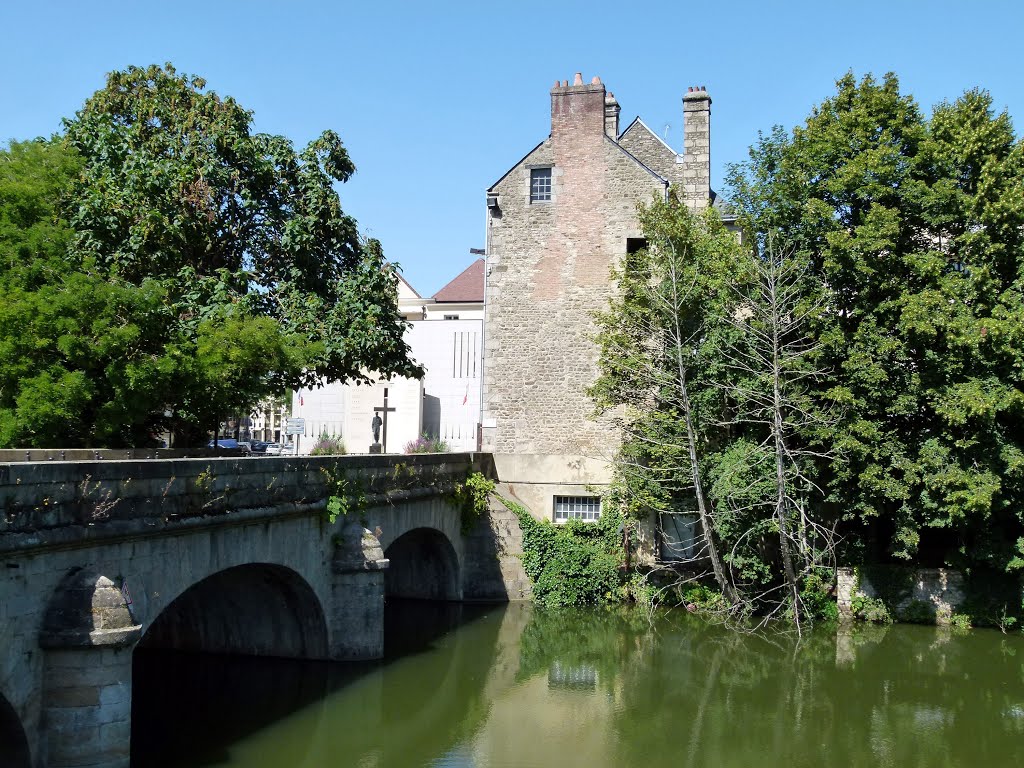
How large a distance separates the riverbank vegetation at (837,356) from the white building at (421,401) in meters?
9.22

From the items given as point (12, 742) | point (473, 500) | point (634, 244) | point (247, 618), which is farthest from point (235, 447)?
point (12, 742)

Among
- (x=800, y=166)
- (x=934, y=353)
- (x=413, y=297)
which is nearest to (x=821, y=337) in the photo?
(x=934, y=353)

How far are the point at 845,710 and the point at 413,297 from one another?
3330 centimetres

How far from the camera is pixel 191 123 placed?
743 inches

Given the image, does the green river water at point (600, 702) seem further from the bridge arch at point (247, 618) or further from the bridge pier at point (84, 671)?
the bridge pier at point (84, 671)

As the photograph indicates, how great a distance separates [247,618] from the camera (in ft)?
50.1

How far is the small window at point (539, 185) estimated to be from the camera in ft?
77.5

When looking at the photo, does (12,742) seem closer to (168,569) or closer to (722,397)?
(168,569)

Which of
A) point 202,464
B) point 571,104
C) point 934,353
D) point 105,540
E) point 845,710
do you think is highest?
point 571,104

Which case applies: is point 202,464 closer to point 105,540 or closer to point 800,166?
point 105,540

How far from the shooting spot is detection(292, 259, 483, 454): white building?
96.0 feet

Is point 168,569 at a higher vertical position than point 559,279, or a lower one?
lower

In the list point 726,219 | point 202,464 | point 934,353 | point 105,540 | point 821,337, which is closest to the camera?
point 105,540

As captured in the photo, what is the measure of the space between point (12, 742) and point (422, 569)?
45.0 feet
